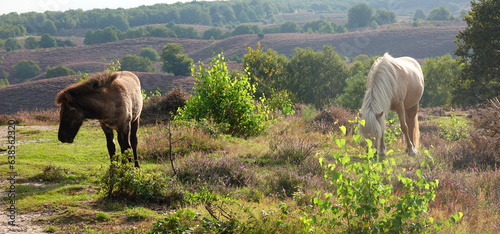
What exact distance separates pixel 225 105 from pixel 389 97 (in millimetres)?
4353

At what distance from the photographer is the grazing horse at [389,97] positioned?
8.13m

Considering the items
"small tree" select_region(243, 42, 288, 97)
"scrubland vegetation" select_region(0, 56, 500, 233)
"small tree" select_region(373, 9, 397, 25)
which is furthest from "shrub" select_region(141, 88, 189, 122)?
"small tree" select_region(373, 9, 397, 25)

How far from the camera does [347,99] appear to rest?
1045 inches

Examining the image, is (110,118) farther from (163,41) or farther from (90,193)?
(163,41)

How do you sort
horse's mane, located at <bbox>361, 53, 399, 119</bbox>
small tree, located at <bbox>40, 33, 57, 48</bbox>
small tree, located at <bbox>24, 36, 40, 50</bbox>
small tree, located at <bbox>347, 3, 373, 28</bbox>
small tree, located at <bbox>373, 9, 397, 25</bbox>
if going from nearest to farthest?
horse's mane, located at <bbox>361, 53, 399, 119</bbox> < small tree, located at <bbox>24, 36, 40, 50</bbox> < small tree, located at <bbox>40, 33, 57, 48</bbox> < small tree, located at <bbox>347, 3, 373, 28</bbox> < small tree, located at <bbox>373, 9, 397, 25</bbox>

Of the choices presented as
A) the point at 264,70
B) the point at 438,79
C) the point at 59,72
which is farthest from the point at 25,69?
the point at 438,79

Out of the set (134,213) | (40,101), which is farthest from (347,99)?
(40,101)

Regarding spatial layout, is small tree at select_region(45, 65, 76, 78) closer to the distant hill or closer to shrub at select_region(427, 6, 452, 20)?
the distant hill

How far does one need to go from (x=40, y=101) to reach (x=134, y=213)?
59.8 m

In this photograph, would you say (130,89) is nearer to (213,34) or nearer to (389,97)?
(389,97)

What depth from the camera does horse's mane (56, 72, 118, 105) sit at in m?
6.30

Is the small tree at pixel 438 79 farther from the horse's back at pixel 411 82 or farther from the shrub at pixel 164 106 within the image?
the horse's back at pixel 411 82

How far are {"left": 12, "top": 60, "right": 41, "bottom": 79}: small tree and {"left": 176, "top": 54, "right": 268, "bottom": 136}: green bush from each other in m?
92.4

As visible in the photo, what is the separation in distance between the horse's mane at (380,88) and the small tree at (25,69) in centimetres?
9678
